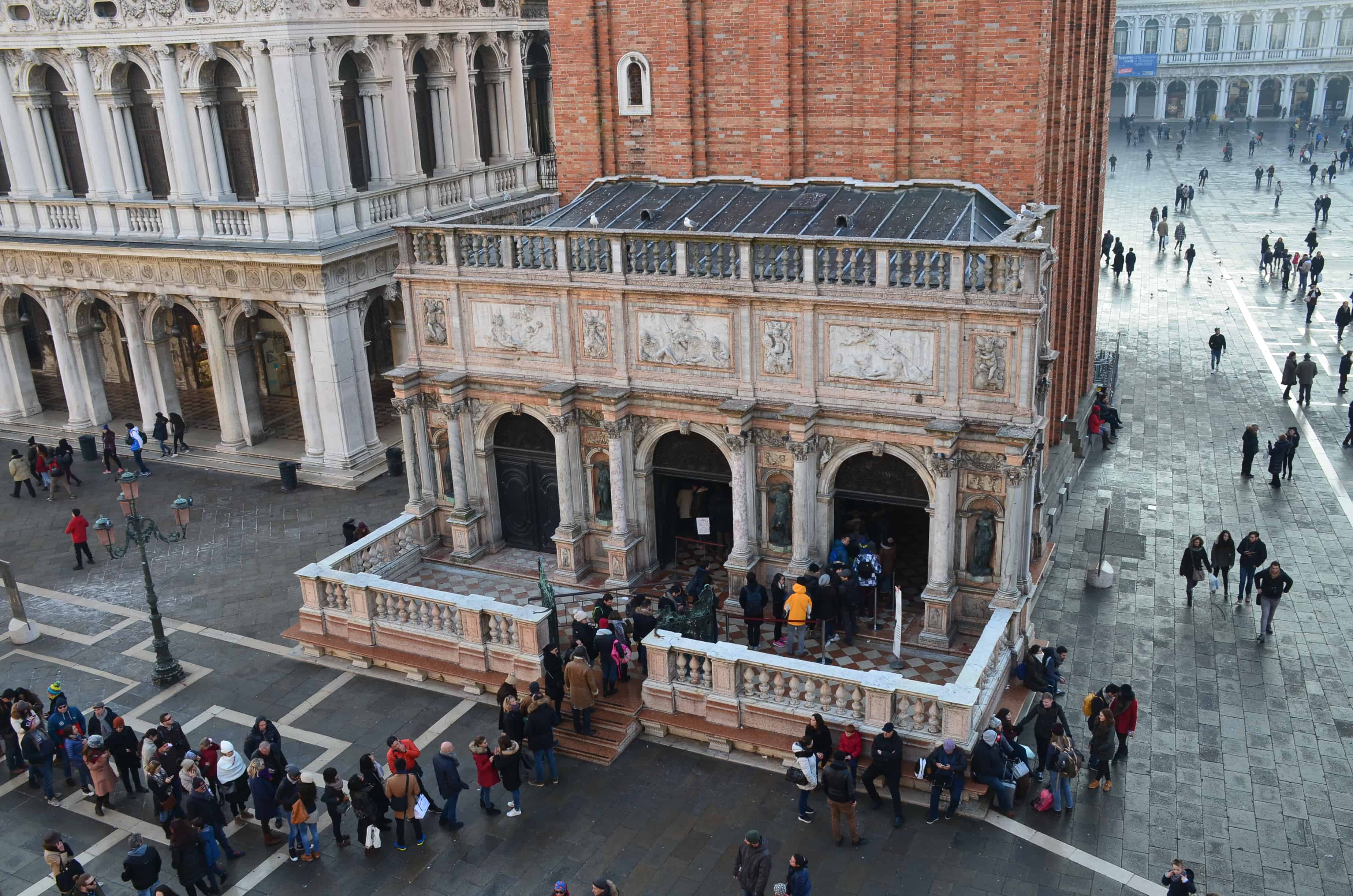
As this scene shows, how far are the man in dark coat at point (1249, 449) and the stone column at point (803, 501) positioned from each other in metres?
13.2

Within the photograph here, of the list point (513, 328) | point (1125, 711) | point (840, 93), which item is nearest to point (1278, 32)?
point (840, 93)

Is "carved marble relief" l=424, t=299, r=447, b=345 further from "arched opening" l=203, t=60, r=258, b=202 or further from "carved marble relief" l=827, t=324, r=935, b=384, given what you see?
"arched opening" l=203, t=60, r=258, b=202

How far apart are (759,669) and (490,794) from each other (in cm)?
453

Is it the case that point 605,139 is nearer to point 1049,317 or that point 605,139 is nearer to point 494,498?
point 494,498

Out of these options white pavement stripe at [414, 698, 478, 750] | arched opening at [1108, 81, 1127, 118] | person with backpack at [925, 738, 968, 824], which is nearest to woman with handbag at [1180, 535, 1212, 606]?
person with backpack at [925, 738, 968, 824]

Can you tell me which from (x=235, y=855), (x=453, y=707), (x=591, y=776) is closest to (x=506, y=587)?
(x=453, y=707)

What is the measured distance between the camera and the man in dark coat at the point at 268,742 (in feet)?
53.5

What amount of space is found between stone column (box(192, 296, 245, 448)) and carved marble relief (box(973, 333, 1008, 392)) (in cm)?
2216

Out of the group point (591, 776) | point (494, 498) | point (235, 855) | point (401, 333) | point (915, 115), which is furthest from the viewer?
point (401, 333)

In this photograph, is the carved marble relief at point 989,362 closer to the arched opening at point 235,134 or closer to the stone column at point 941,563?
the stone column at point 941,563

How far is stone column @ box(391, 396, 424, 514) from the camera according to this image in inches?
944

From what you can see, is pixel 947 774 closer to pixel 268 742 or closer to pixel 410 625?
pixel 268 742

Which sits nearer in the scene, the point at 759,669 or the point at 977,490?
the point at 759,669

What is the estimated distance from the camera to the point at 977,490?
Result: 19516 mm
